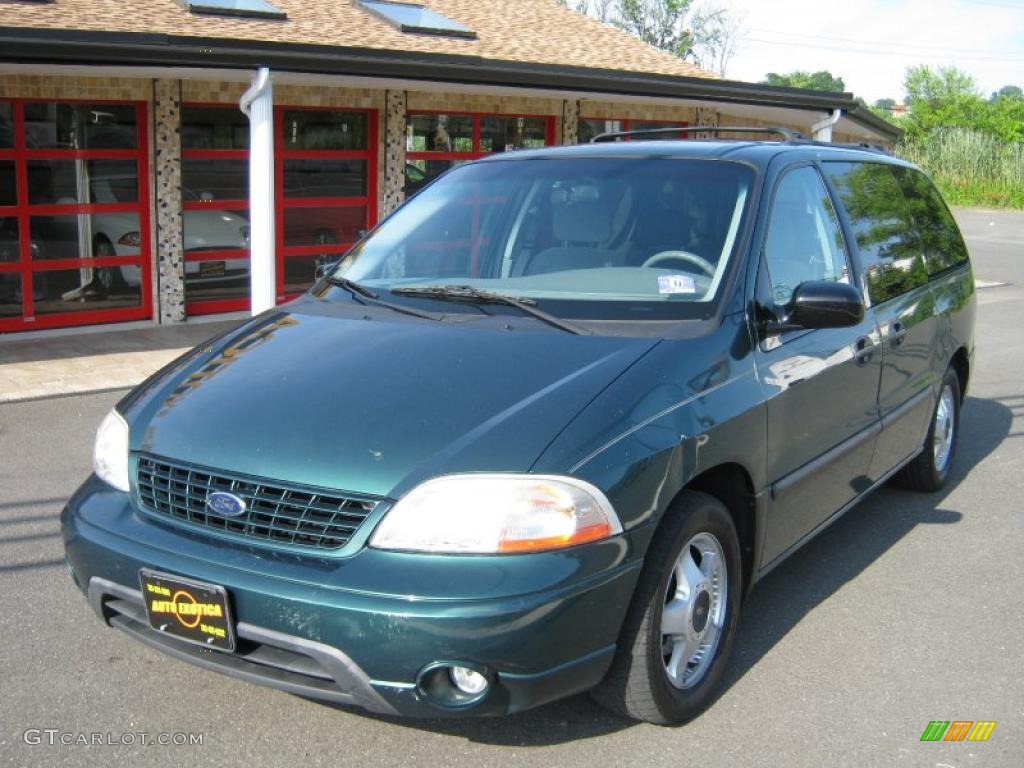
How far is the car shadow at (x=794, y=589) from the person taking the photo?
3.45 meters

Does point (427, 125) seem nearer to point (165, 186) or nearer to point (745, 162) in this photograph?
point (165, 186)

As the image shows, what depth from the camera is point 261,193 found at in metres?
10.2

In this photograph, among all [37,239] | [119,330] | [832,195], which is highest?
[832,195]

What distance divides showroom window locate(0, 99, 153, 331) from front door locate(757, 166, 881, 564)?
9.03 m

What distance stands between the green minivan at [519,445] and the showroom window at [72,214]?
776 centimetres

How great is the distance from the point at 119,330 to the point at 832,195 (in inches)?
350

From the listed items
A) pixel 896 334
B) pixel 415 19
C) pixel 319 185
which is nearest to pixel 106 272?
pixel 319 185

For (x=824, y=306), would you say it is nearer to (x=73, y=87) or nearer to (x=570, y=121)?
(x=73, y=87)

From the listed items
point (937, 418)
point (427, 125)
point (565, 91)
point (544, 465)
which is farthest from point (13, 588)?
point (427, 125)

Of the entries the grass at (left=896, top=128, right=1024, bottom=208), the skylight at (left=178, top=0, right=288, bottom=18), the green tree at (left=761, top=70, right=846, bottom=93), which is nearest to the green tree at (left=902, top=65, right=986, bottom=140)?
the grass at (left=896, top=128, right=1024, bottom=208)

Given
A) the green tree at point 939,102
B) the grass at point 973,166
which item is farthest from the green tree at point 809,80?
the grass at point 973,166

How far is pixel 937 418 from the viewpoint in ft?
19.4

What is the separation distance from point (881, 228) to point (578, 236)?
172 cm

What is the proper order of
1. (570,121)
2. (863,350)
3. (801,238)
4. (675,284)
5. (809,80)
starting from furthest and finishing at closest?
1. (809,80)
2. (570,121)
3. (863,350)
4. (801,238)
5. (675,284)
